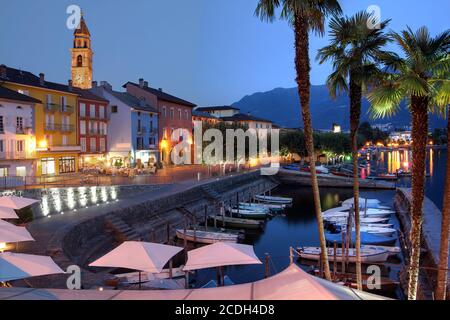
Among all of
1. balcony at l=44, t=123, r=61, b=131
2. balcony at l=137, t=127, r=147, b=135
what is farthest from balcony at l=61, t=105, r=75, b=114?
balcony at l=137, t=127, r=147, b=135

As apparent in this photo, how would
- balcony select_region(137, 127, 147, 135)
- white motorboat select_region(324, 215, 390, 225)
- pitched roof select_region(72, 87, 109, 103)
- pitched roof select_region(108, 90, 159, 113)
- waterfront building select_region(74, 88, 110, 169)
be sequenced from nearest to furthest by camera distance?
white motorboat select_region(324, 215, 390, 225)
waterfront building select_region(74, 88, 110, 169)
pitched roof select_region(72, 87, 109, 103)
pitched roof select_region(108, 90, 159, 113)
balcony select_region(137, 127, 147, 135)

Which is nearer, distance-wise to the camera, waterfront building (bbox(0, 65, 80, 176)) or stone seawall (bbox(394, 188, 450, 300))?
stone seawall (bbox(394, 188, 450, 300))

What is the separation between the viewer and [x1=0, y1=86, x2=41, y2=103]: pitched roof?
4441 centimetres

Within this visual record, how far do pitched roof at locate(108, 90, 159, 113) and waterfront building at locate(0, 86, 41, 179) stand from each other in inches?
720

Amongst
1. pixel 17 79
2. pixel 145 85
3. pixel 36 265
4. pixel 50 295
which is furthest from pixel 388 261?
pixel 145 85

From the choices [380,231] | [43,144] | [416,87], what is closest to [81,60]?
[43,144]

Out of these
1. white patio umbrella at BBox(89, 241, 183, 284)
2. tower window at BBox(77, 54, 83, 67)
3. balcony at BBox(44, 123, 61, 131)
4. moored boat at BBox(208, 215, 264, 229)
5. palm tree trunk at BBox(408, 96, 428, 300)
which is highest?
tower window at BBox(77, 54, 83, 67)

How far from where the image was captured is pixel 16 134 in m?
46.7

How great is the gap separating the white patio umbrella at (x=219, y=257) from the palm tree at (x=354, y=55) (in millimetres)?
4084

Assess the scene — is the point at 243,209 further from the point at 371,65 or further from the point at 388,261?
the point at 371,65

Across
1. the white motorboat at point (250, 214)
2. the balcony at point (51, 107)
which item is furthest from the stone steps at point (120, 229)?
the balcony at point (51, 107)

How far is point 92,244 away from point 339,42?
20721mm

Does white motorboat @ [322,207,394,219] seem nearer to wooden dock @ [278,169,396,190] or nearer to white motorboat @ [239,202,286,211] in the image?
white motorboat @ [239,202,286,211]
